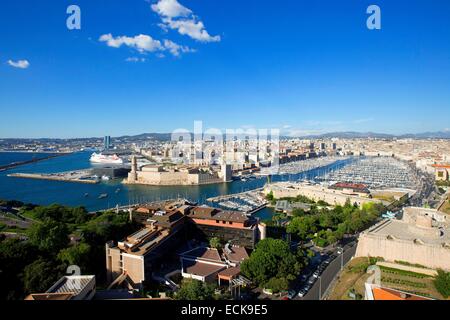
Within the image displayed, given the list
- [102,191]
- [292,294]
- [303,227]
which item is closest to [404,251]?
[292,294]

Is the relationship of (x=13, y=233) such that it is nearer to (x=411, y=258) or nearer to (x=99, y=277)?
(x=99, y=277)

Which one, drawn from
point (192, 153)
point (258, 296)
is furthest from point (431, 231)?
point (192, 153)

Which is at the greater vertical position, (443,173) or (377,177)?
(443,173)

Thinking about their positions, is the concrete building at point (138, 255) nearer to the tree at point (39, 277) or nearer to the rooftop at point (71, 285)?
the tree at point (39, 277)

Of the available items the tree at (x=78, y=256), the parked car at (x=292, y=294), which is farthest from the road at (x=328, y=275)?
the tree at (x=78, y=256)

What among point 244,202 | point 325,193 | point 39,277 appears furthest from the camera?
point 244,202

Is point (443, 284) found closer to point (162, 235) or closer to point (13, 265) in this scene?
point (162, 235)
